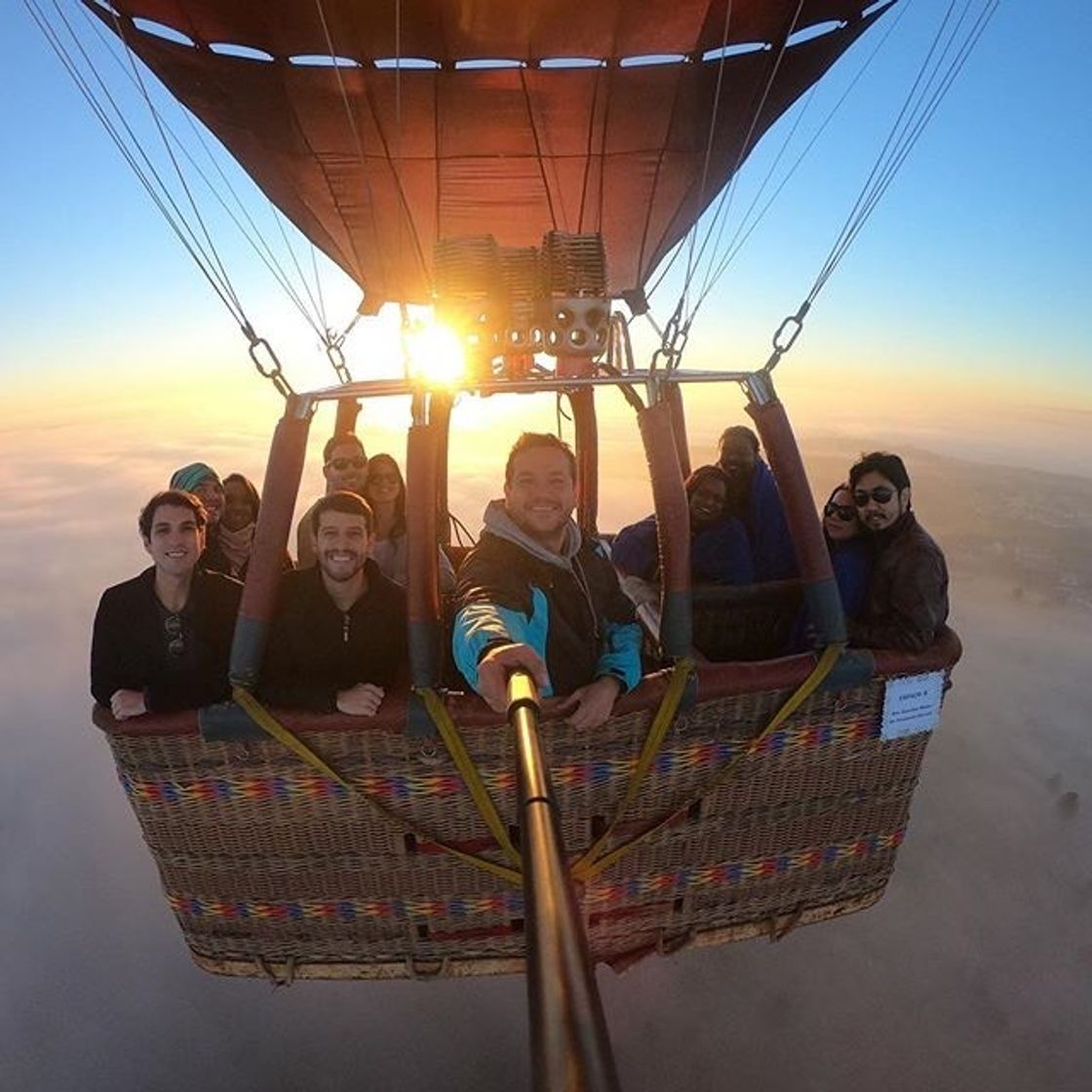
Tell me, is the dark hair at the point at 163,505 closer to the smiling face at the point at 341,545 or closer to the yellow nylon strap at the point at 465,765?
the smiling face at the point at 341,545

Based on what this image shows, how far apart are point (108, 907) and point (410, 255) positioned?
1497 cm

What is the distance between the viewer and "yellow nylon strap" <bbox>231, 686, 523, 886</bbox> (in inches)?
63.6

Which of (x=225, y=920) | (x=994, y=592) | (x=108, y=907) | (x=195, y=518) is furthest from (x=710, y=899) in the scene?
(x=994, y=592)

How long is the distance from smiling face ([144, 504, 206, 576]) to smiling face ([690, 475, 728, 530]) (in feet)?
6.60

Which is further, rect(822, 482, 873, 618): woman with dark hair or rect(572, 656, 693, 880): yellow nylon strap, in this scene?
rect(822, 482, 873, 618): woman with dark hair

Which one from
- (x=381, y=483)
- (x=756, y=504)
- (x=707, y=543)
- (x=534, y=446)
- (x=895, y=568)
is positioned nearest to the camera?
(x=534, y=446)

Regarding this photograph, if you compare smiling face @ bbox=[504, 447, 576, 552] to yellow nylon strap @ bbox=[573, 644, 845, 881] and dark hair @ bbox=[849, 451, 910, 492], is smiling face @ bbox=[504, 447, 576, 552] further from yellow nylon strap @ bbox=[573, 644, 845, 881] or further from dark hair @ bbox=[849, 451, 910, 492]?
dark hair @ bbox=[849, 451, 910, 492]

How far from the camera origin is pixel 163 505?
227cm

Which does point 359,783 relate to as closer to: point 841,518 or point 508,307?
point 508,307

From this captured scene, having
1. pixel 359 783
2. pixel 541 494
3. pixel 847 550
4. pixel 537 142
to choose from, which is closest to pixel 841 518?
pixel 847 550

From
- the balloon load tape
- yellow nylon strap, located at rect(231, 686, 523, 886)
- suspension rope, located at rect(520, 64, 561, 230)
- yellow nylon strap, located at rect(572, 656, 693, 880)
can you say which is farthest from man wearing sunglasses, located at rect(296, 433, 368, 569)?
suspension rope, located at rect(520, 64, 561, 230)

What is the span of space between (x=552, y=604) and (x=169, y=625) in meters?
1.24

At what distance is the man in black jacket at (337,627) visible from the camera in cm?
171

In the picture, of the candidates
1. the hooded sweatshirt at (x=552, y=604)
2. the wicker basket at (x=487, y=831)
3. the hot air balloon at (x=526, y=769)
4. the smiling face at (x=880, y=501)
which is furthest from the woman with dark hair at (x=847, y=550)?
the hooded sweatshirt at (x=552, y=604)
